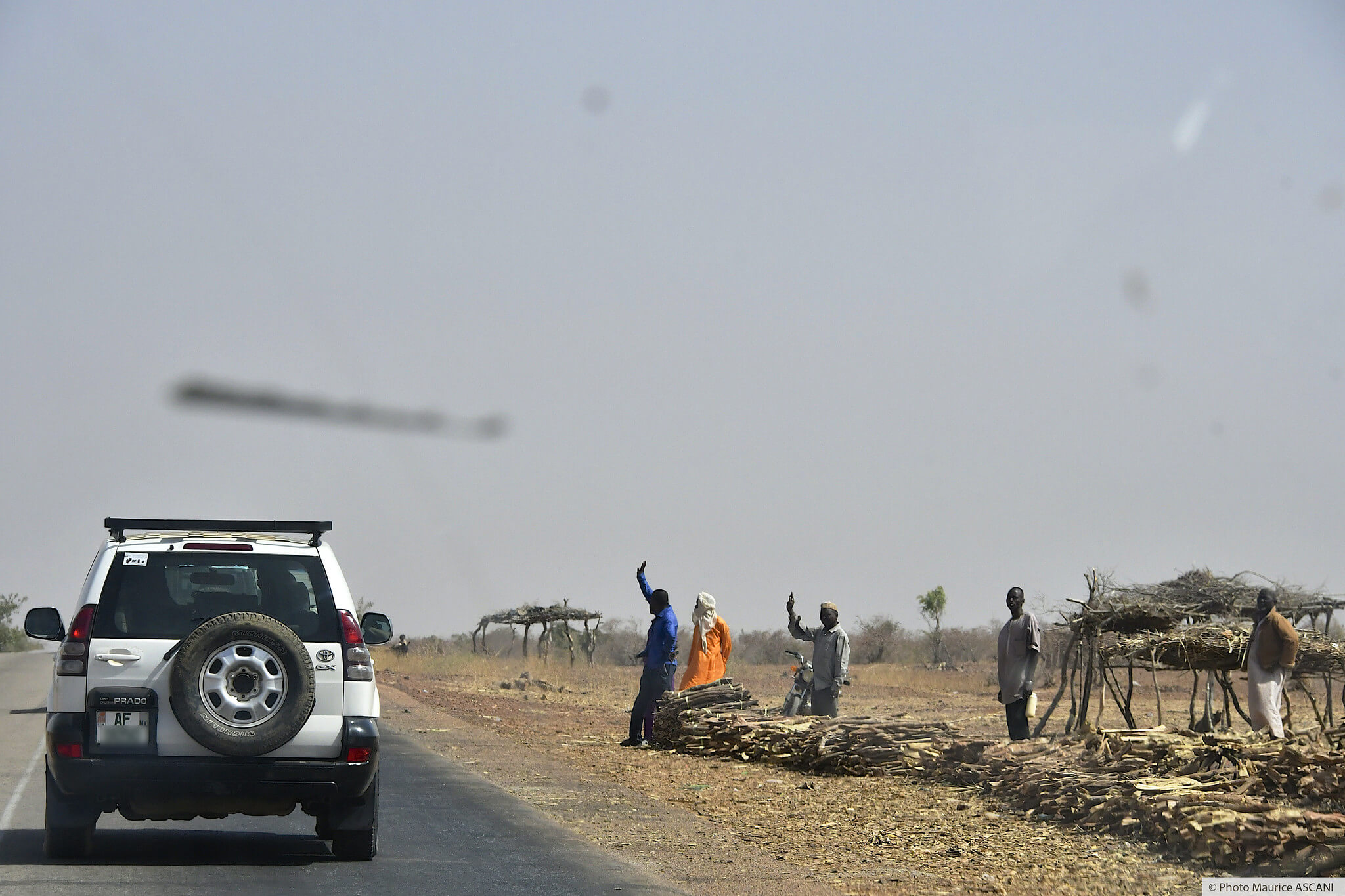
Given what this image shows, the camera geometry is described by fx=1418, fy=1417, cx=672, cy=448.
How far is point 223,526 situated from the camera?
29.3 feet

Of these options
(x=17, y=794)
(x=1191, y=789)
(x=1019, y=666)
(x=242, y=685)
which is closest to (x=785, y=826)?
(x=1191, y=789)

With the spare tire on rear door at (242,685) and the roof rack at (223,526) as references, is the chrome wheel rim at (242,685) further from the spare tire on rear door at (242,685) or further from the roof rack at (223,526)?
the roof rack at (223,526)

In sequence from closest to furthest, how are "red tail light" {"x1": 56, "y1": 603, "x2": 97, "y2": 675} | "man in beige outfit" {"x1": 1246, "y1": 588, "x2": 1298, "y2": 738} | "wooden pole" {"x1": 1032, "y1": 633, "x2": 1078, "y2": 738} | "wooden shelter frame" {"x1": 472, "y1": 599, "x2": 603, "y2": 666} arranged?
1. "red tail light" {"x1": 56, "y1": 603, "x2": 97, "y2": 675}
2. "man in beige outfit" {"x1": 1246, "y1": 588, "x2": 1298, "y2": 738}
3. "wooden pole" {"x1": 1032, "y1": 633, "x2": 1078, "y2": 738}
4. "wooden shelter frame" {"x1": 472, "y1": 599, "x2": 603, "y2": 666}

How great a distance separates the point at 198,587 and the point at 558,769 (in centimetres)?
714

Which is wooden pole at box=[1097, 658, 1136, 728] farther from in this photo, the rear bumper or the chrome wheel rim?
the chrome wheel rim

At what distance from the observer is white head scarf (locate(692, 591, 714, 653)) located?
712 inches

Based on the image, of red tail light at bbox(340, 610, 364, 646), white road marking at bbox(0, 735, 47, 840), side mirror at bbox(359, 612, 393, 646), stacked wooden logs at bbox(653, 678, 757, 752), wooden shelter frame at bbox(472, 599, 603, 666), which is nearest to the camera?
red tail light at bbox(340, 610, 364, 646)

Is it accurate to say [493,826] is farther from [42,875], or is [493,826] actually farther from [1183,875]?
[1183,875]

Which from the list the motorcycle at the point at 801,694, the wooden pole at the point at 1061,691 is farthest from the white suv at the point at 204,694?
the motorcycle at the point at 801,694

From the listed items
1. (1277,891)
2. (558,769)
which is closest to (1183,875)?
(1277,891)

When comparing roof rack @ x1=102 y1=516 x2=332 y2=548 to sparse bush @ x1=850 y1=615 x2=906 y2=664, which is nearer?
roof rack @ x1=102 y1=516 x2=332 y2=548

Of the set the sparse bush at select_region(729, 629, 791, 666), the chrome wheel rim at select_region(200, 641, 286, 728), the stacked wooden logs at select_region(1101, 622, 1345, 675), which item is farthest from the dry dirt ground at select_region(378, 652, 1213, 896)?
the sparse bush at select_region(729, 629, 791, 666)

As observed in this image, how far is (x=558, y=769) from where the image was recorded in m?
15.5

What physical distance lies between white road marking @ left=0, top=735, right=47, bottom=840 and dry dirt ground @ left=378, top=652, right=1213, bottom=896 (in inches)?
161
